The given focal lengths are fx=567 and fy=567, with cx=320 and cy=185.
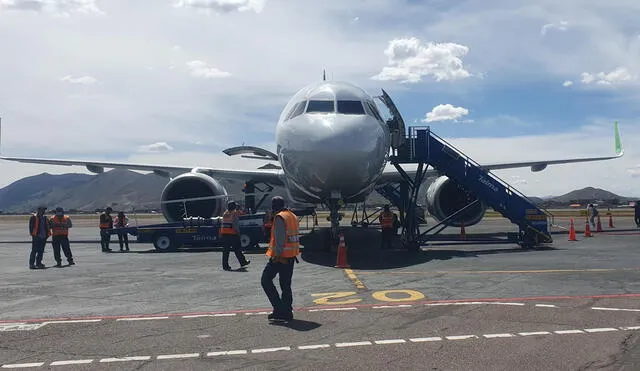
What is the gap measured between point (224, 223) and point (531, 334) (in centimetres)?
941

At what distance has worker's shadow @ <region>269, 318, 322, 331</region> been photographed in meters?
7.32

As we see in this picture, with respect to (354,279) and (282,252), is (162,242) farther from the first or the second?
(282,252)

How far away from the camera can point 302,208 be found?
26547 millimetres

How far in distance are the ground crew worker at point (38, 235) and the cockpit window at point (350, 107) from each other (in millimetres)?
9081

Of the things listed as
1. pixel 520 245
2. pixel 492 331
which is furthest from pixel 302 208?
pixel 492 331

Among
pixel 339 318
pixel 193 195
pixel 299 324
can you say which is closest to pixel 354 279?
pixel 339 318

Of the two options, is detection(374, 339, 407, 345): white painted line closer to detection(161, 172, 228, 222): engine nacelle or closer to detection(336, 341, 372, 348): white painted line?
detection(336, 341, 372, 348): white painted line

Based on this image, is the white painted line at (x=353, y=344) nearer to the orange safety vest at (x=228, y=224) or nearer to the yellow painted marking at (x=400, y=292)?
the yellow painted marking at (x=400, y=292)

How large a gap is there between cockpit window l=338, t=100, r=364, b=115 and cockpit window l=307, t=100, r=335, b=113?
0.83 ft

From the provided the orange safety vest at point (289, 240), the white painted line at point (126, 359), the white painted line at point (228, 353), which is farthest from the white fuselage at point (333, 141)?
the white painted line at point (126, 359)

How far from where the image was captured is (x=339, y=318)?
25.7 feet

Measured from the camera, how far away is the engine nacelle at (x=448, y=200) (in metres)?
22.5

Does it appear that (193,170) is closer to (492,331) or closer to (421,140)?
(421,140)

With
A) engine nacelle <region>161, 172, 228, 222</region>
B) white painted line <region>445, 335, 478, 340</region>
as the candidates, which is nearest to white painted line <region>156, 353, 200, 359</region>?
white painted line <region>445, 335, 478, 340</region>
